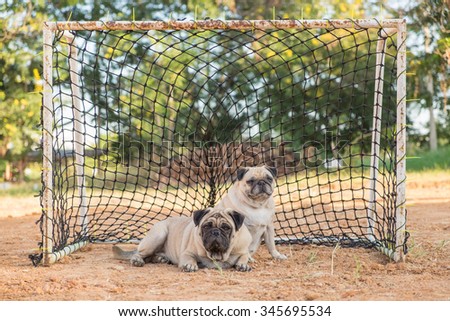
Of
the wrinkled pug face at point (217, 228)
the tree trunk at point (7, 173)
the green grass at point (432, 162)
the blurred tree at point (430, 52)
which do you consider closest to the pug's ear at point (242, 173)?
the wrinkled pug face at point (217, 228)

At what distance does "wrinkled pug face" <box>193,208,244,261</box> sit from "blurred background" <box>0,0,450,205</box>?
9.49 metres

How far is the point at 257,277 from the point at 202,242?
54 cm

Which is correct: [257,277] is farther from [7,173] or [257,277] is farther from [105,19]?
[7,173]

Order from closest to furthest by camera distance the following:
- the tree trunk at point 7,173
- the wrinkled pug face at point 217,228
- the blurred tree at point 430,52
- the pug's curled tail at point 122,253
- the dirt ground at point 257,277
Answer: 1. the dirt ground at point 257,277
2. the wrinkled pug face at point 217,228
3. the pug's curled tail at point 122,253
4. the blurred tree at point 430,52
5. the tree trunk at point 7,173

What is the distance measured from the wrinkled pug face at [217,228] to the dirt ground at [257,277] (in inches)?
7.2

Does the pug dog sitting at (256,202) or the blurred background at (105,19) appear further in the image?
the blurred background at (105,19)

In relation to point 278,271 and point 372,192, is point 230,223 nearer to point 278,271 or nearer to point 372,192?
point 278,271

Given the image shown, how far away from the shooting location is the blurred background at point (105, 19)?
52.9 ft

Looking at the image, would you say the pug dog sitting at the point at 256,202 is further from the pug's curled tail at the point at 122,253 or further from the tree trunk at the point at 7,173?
the tree trunk at the point at 7,173

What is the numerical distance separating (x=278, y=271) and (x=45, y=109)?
2364 mm

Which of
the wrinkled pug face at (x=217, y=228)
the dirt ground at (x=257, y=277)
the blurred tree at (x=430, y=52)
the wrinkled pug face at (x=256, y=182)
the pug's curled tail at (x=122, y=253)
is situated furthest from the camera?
the blurred tree at (x=430, y=52)

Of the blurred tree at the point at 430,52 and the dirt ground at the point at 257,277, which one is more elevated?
the blurred tree at the point at 430,52

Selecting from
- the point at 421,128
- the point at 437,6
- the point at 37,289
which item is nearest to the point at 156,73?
the point at 437,6
